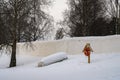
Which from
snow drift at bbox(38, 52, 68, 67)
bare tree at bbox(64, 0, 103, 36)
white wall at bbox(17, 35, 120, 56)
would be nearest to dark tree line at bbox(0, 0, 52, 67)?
white wall at bbox(17, 35, 120, 56)

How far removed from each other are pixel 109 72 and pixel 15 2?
514 inches

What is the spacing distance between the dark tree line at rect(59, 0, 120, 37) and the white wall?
11.1 metres

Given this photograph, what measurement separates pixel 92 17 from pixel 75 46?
51.6 feet

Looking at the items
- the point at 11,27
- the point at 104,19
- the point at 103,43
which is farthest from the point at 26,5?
the point at 104,19

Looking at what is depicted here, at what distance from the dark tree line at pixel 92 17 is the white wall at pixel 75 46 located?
11113 mm

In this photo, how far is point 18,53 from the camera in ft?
93.7

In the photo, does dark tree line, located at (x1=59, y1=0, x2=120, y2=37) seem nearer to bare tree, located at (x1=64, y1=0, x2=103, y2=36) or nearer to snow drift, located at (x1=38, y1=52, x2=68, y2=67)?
bare tree, located at (x1=64, y1=0, x2=103, y2=36)

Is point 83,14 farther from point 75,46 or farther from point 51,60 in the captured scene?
point 51,60

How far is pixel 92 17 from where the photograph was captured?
3609 cm

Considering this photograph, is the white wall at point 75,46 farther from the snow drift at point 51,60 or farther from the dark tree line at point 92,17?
the dark tree line at point 92,17

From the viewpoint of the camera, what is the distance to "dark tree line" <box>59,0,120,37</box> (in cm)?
3528

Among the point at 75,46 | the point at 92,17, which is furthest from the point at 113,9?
the point at 75,46

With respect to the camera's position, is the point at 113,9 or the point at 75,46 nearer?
the point at 75,46

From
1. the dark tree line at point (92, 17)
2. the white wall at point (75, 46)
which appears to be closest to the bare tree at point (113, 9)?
the dark tree line at point (92, 17)
